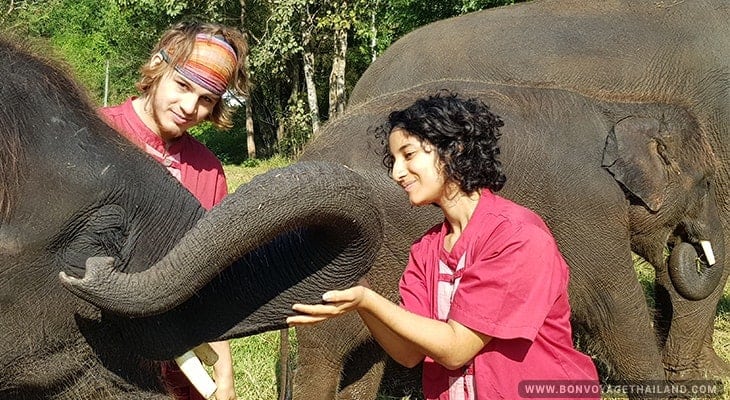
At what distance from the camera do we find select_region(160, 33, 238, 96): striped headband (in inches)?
103

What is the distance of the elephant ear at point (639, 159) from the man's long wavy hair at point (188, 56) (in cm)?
197

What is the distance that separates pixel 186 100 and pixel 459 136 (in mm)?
890

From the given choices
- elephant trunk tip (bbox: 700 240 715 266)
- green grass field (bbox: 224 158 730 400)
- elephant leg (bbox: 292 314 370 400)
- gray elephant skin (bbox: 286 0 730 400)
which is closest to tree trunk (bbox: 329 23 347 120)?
green grass field (bbox: 224 158 730 400)

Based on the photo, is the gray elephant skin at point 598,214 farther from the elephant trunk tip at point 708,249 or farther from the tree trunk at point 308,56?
the tree trunk at point 308,56

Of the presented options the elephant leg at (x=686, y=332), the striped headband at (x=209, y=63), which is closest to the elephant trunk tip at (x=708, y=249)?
the elephant leg at (x=686, y=332)

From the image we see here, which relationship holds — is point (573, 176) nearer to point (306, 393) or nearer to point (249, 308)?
point (306, 393)

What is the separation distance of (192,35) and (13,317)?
1.10 m

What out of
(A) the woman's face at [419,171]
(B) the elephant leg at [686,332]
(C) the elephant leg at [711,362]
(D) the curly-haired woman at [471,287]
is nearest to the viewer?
(D) the curly-haired woman at [471,287]

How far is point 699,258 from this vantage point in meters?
4.71

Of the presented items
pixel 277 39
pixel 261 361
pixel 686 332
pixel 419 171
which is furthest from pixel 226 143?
pixel 419 171

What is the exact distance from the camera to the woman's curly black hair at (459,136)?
7.43 feet

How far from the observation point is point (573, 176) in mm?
3938

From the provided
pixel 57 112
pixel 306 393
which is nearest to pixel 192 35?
pixel 57 112

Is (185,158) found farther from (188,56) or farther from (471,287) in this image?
(471,287)
